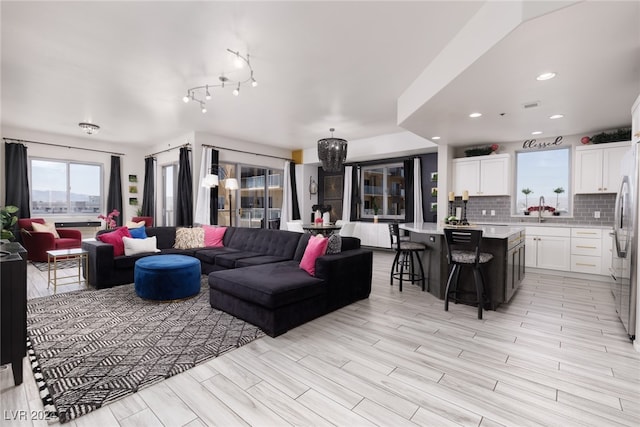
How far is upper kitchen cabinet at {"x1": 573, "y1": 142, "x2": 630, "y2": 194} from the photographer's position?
4.83 m

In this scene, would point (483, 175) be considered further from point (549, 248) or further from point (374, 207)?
point (374, 207)

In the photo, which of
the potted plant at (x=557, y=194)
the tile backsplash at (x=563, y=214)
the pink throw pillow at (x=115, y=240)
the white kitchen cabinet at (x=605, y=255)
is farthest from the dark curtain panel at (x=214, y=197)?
the white kitchen cabinet at (x=605, y=255)

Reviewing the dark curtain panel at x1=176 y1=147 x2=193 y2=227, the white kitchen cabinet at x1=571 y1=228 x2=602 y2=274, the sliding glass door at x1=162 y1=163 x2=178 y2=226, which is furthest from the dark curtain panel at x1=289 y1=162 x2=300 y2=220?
the white kitchen cabinet at x1=571 y1=228 x2=602 y2=274

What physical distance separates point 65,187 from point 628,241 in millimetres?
10488

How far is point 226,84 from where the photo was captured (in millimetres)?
4230

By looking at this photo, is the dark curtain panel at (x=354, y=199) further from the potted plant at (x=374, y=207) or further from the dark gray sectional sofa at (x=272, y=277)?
the dark gray sectional sofa at (x=272, y=277)

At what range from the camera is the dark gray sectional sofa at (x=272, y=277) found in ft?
9.22

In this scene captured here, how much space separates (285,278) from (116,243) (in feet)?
10.3

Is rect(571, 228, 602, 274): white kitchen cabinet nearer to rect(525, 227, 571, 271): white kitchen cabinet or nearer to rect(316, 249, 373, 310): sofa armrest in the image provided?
rect(525, 227, 571, 271): white kitchen cabinet

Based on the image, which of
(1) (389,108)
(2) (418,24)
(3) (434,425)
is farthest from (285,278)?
(1) (389,108)

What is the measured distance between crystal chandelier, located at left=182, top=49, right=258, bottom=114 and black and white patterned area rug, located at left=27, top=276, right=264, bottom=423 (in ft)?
8.98

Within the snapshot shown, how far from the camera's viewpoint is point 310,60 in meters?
3.51

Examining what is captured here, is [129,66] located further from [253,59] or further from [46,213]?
[46,213]

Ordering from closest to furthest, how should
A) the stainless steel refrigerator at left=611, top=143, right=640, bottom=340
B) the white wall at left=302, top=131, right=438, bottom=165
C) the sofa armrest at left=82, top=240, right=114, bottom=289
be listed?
1. the stainless steel refrigerator at left=611, top=143, right=640, bottom=340
2. the sofa armrest at left=82, top=240, right=114, bottom=289
3. the white wall at left=302, top=131, right=438, bottom=165
